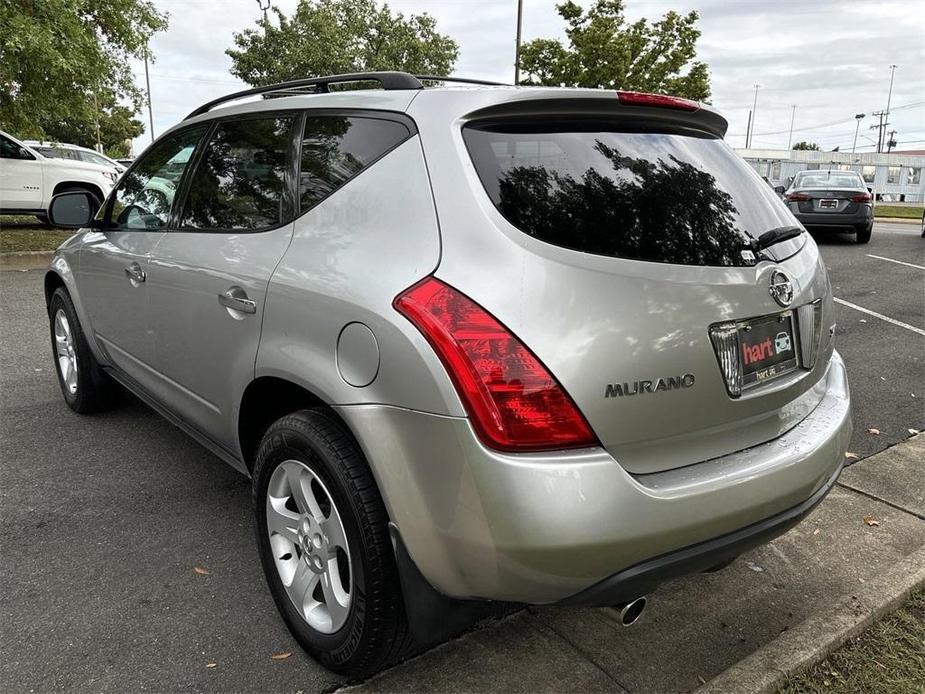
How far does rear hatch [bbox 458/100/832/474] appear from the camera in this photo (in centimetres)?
175

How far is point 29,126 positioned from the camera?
434 inches

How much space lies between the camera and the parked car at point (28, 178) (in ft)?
41.4

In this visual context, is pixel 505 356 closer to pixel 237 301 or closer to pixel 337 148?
pixel 337 148

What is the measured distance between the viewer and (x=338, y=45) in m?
32.3

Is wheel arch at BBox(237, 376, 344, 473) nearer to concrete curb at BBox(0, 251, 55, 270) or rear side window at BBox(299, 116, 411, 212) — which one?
rear side window at BBox(299, 116, 411, 212)

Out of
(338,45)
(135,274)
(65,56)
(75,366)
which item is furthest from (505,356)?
(338,45)

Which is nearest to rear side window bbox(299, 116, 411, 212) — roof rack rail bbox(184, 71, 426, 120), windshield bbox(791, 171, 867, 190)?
roof rack rail bbox(184, 71, 426, 120)

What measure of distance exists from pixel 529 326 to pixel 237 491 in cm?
222

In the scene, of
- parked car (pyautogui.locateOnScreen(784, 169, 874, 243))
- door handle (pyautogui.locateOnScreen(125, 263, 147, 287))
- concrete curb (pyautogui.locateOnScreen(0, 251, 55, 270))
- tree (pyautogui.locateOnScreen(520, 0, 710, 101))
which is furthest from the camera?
tree (pyautogui.locateOnScreen(520, 0, 710, 101))

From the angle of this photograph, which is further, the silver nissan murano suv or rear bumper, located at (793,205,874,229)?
rear bumper, located at (793,205,874,229)

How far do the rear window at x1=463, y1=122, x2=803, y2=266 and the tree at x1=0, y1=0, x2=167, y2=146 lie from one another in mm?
9458

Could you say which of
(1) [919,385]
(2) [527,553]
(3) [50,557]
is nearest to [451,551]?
(2) [527,553]

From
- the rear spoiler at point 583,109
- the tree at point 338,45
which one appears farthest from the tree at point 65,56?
the tree at point 338,45

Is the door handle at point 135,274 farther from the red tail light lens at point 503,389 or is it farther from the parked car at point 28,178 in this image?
the parked car at point 28,178
